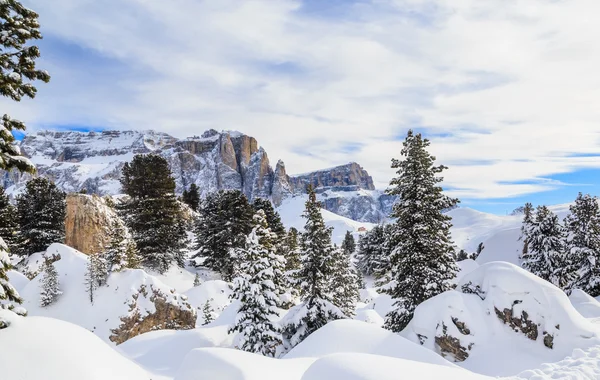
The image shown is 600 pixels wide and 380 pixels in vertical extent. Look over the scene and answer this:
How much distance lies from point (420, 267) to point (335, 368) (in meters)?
11.0

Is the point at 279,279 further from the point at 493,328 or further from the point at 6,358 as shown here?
the point at 6,358

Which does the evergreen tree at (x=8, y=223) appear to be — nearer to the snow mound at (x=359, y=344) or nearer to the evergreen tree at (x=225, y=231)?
the evergreen tree at (x=225, y=231)

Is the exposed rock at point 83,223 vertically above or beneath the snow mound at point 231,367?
above

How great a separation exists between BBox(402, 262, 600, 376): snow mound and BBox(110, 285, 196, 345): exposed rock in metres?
15.9

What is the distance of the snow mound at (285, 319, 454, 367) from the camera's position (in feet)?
33.6

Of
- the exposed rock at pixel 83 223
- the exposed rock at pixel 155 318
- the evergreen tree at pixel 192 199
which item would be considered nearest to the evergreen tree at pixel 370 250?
the evergreen tree at pixel 192 199

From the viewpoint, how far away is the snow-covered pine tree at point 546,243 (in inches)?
1030

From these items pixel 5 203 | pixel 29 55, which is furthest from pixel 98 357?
pixel 5 203

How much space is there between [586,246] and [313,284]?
2428 cm

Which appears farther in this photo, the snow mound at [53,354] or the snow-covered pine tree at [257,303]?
the snow-covered pine tree at [257,303]

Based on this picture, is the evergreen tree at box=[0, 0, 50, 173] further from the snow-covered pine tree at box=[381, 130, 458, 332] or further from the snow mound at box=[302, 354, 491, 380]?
the snow-covered pine tree at box=[381, 130, 458, 332]

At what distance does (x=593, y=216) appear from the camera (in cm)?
2681

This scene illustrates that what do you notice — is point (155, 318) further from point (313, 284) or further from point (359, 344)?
point (359, 344)

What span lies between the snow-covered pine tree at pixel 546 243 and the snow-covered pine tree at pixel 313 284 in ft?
64.5
